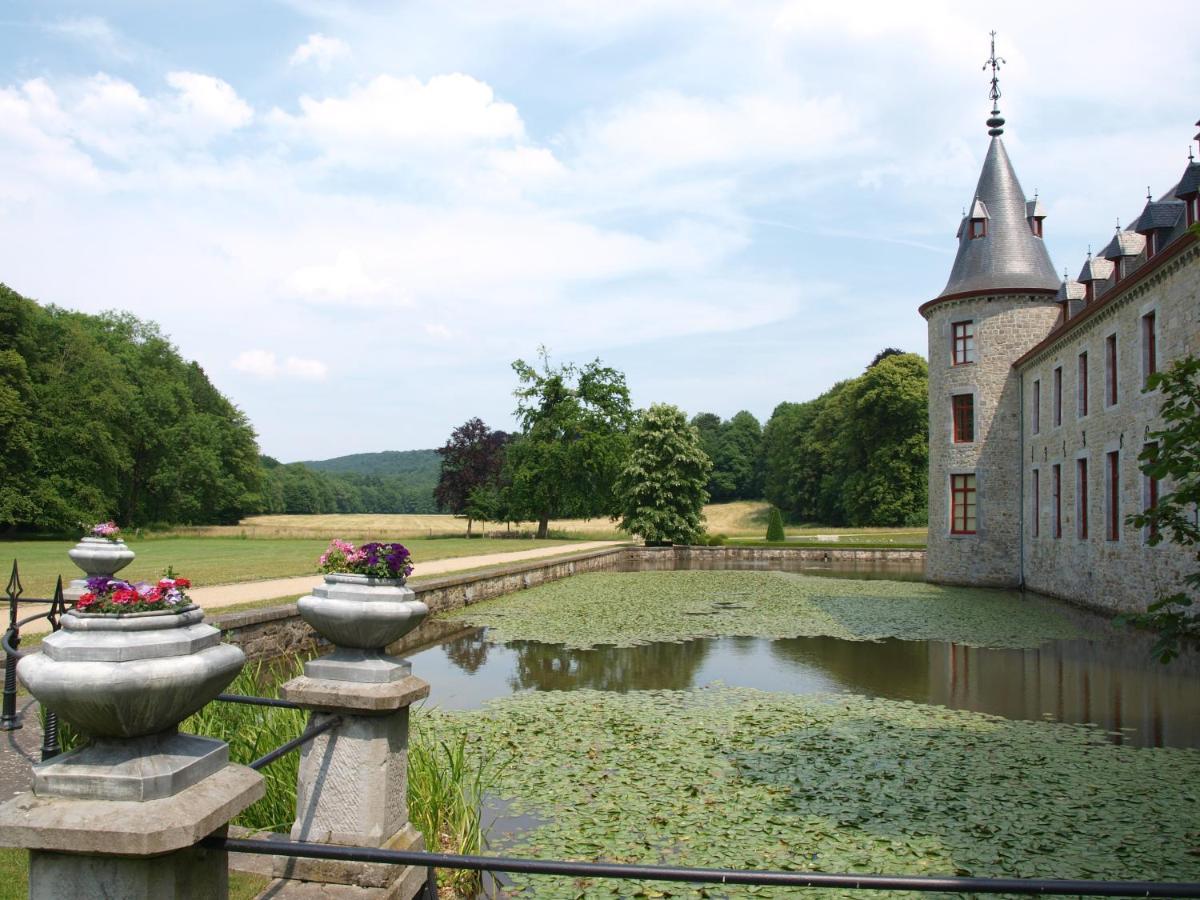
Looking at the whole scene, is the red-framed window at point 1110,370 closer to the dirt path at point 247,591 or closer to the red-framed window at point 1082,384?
the red-framed window at point 1082,384

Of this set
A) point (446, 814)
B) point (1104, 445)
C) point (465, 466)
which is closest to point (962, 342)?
point (1104, 445)

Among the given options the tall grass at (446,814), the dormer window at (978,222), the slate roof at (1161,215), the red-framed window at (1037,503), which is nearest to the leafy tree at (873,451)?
the dormer window at (978,222)

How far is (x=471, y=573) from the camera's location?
18.0 m

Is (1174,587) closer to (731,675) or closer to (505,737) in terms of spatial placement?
(731,675)

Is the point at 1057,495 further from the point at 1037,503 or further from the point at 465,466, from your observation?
the point at 465,466

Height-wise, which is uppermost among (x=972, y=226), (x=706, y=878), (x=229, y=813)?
(x=972, y=226)

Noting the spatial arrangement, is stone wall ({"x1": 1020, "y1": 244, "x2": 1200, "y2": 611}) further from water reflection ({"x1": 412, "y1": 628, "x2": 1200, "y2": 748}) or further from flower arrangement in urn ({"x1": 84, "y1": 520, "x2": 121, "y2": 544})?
flower arrangement in urn ({"x1": 84, "y1": 520, "x2": 121, "y2": 544})

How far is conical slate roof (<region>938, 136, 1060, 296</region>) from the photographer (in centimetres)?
2303

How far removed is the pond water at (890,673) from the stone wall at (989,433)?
915cm

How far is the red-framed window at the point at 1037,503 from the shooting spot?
2130 centimetres

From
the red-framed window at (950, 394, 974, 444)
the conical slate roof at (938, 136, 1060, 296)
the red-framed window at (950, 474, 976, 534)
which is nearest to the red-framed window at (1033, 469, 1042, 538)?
the red-framed window at (950, 474, 976, 534)

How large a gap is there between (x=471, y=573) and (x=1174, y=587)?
12.3 metres

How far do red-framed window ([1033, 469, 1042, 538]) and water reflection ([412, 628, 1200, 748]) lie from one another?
8.04 m

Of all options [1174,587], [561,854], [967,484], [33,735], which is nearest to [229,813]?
[561,854]
